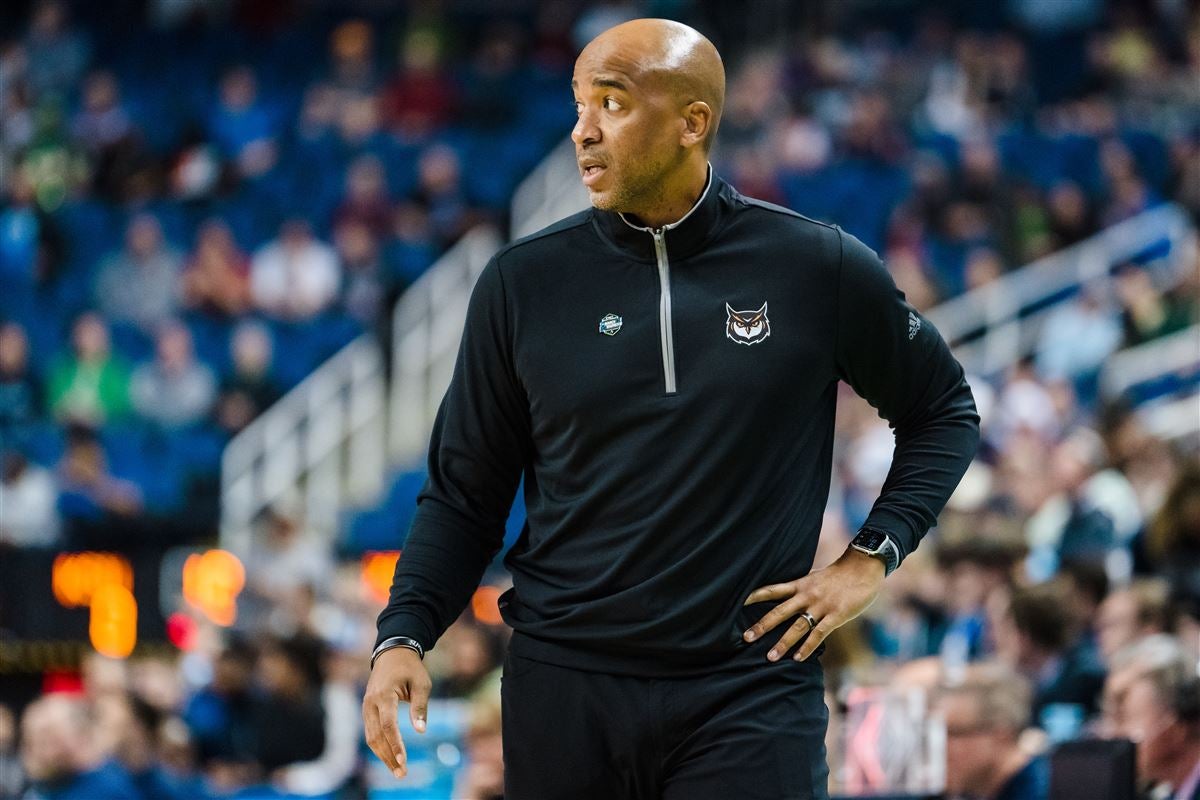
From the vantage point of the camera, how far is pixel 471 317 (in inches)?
136

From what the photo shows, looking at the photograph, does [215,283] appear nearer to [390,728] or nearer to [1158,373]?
[1158,373]

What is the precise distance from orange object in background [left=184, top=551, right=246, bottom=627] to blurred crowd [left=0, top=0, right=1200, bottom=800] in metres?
0.16

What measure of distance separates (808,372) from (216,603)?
8832 millimetres

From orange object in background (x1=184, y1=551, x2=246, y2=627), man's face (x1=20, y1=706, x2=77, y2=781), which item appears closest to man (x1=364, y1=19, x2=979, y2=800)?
man's face (x1=20, y1=706, x2=77, y2=781)

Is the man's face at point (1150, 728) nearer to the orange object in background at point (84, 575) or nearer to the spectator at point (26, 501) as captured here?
the orange object in background at point (84, 575)

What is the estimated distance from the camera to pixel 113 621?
37.2ft

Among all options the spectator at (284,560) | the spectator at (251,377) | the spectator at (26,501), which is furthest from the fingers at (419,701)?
the spectator at (251,377)

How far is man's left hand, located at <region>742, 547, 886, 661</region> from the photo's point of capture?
319 centimetres

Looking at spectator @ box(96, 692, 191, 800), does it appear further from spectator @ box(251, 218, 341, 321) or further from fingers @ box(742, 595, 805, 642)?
spectator @ box(251, 218, 341, 321)

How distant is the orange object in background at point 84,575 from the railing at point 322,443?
1.72 metres

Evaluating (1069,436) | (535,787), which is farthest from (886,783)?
(1069,436)

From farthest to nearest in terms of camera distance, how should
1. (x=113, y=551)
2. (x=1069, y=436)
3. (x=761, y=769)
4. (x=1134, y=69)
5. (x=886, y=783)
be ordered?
(x=1134, y=69) → (x=113, y=551) → (x=1069, y=436) → (x=886, y=783) → (x=761, y=769)

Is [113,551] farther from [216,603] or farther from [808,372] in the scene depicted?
[808,372]

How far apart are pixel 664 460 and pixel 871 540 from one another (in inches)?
15.9
